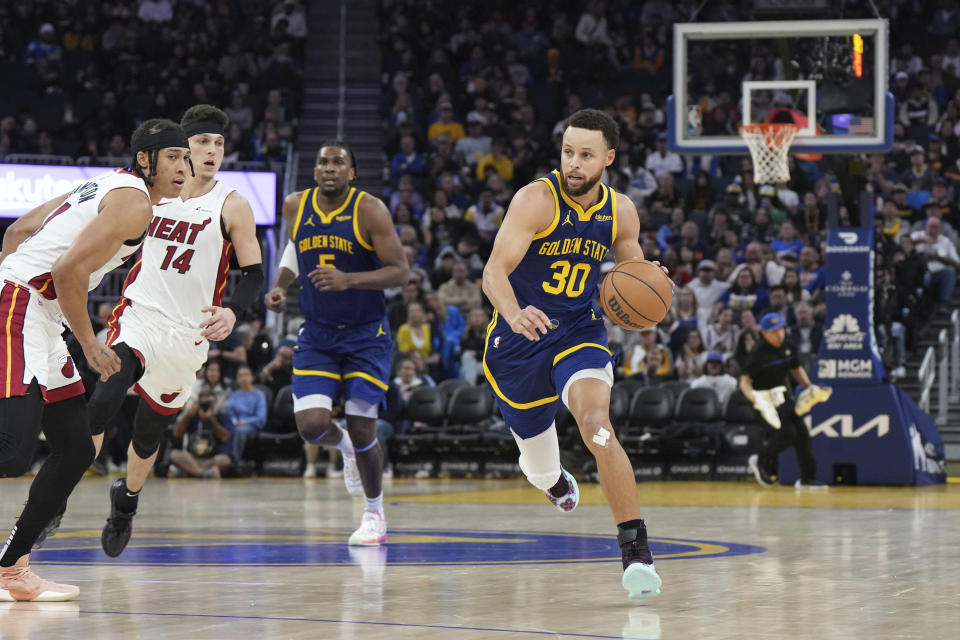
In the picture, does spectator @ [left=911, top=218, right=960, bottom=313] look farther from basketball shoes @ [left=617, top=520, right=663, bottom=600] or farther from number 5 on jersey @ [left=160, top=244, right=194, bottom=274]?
basketball shoes @ [left=617, top=520, right=663, bottom=600]

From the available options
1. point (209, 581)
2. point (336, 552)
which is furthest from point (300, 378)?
point (209, 581)

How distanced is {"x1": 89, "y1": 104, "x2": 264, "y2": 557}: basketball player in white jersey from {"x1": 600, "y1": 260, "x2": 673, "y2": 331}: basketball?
1840mm

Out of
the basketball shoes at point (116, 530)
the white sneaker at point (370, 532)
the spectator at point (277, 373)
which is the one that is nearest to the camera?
the basketball shoes at point (116, 530)

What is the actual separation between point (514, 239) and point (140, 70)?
18577 mm

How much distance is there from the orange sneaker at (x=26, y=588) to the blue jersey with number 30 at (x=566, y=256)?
2366 millimetres

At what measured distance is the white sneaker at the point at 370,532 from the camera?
798 cm

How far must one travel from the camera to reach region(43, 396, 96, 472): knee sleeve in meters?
5.70

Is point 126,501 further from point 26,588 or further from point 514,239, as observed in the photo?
point 514,239

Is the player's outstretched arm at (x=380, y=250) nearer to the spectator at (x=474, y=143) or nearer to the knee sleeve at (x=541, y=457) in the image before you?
the knee sleeve at (x=541, y=457)

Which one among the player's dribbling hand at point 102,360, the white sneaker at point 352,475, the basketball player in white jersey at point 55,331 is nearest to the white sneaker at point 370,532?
the white sneaker at point 352,475

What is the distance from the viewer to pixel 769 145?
1311cm

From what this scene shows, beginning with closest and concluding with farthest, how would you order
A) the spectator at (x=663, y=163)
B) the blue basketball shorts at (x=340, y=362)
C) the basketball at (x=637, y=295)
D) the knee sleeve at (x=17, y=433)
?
the knee sleeve at (x=17, y=433)
the basketball at (x=637, y=295)
the blue basketball shorts at (x=340, y=362)
the spectator at (x=663, y=163)

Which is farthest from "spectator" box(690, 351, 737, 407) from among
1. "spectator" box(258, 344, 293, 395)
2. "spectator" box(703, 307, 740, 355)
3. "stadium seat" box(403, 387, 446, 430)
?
"spectator" box(258, 344, 293, 395)

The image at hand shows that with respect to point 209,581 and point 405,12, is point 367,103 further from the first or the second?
point 209,581
